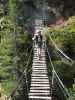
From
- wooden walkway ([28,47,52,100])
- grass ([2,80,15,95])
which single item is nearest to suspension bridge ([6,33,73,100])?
wooden walkway ([28,47,52,100])

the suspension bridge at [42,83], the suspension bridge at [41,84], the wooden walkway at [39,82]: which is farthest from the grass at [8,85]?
the wooden walkway at [39,82]

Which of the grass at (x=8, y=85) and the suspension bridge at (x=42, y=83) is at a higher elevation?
the suspension bridge at (x=42, y=83)

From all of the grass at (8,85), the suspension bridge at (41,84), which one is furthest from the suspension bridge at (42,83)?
the grass at (8,85)

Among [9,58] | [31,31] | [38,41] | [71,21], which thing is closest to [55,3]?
[31,31]

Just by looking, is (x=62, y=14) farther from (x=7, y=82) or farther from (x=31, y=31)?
(x=7, y=82)

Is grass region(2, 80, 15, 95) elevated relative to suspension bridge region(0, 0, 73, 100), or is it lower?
lower

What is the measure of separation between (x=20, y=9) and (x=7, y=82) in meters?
11.4

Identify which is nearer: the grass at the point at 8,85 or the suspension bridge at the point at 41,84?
the suspension bridge at the point at 41,84

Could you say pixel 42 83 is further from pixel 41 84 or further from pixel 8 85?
pixel 8 85

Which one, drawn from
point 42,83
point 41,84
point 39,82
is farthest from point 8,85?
point 41,84

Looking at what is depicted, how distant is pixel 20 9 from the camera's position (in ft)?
137

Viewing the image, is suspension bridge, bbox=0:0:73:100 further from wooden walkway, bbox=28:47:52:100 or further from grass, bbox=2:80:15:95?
grass, bbox=2:80:15:95

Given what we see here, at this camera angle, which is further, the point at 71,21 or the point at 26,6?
the point at 26,6

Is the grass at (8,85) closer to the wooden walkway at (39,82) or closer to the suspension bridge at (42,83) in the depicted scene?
the suspension bridge at (42,83)
